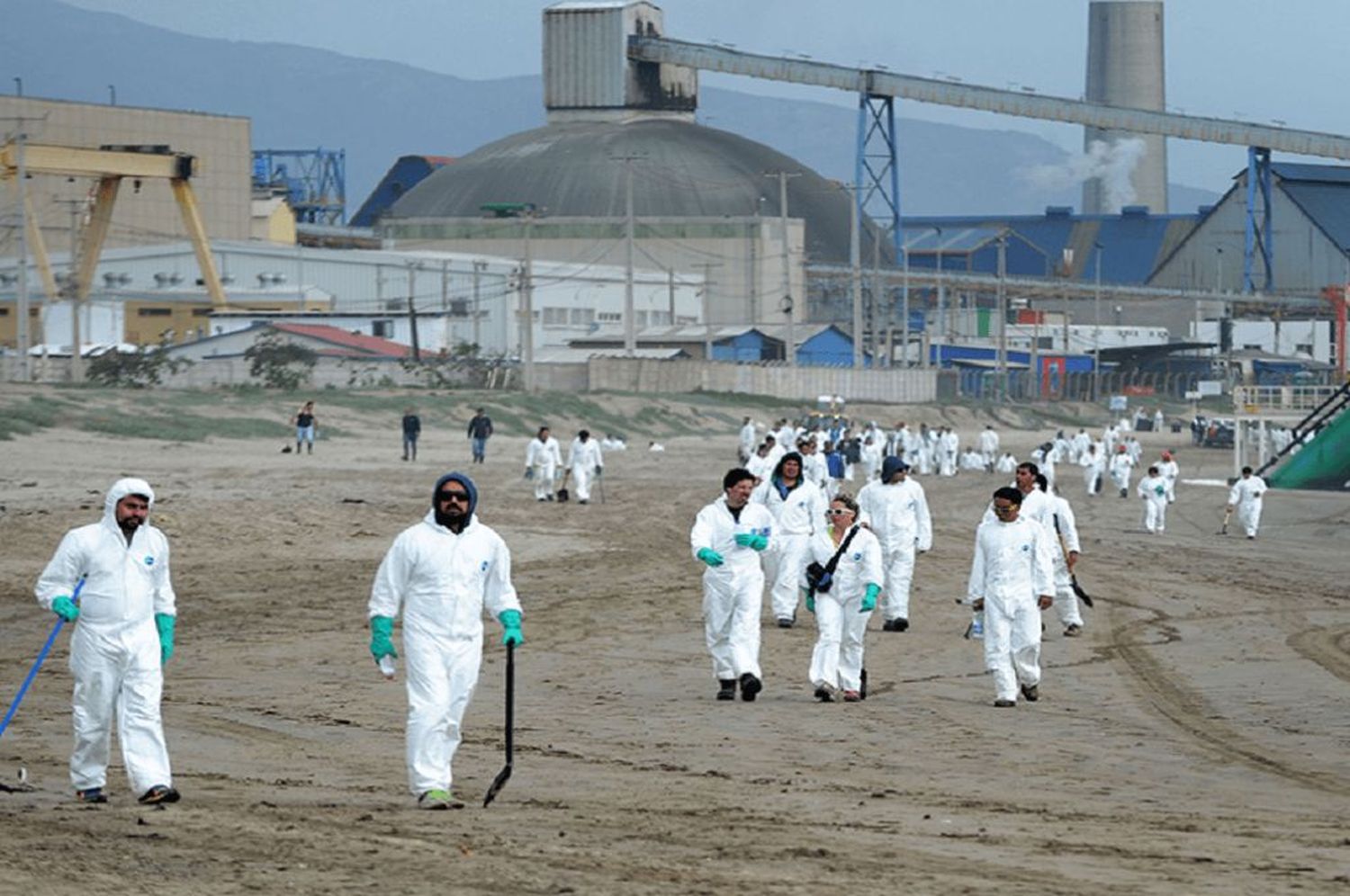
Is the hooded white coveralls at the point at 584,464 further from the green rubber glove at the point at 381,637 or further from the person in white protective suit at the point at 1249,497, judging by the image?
the green rubber glove at the point at 381,637

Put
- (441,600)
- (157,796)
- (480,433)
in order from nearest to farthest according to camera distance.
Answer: (157,796) → (441,600) → (480,433)

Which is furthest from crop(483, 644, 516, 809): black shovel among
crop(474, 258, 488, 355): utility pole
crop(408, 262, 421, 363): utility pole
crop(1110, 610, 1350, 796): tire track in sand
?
crop(474, 258, 488, 355): utility pole

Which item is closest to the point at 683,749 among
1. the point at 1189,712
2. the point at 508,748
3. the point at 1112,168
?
the point at 508,748

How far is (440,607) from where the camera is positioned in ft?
36.2

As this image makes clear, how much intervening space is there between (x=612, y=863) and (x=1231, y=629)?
13877mm

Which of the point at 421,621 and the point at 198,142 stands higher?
the point at 198,142

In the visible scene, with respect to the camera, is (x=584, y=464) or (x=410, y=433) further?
(x=410, y=433)

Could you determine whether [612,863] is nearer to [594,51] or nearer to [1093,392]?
[1093,392]

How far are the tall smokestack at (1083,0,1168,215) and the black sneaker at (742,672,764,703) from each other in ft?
503

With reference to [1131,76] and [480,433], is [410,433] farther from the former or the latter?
[1131,76]

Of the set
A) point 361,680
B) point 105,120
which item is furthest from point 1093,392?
point 361,680

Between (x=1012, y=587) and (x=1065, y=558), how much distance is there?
4.16 meters

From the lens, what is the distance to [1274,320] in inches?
4451

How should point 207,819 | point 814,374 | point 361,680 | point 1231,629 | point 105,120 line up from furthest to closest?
point 105,120
point 814,374
point 1231,629
point 361,680
point 207,819
